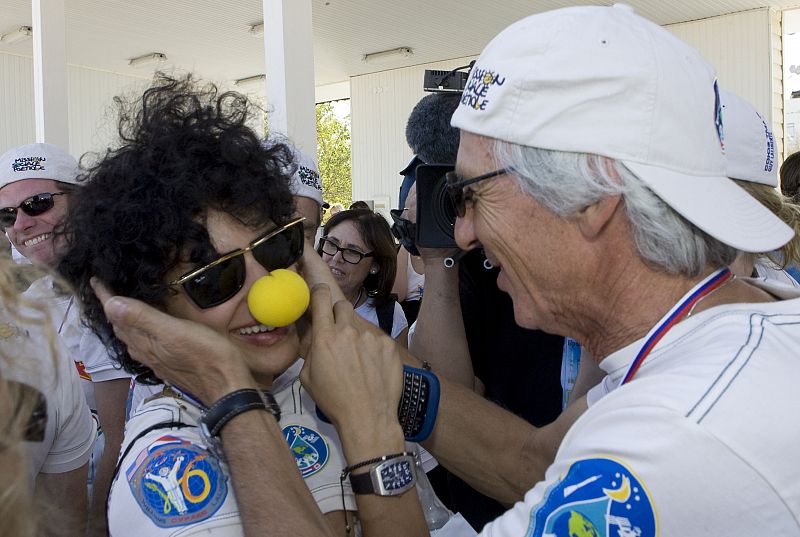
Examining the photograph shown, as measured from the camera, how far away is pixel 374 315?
13.5 feet

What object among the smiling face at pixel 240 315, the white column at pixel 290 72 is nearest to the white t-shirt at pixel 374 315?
the white column at pixel 290 72

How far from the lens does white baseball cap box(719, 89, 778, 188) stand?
225 centimetres

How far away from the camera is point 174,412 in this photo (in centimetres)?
164

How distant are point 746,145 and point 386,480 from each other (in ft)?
5.43

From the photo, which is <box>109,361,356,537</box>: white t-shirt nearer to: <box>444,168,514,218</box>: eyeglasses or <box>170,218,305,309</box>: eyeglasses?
<box>170,218,305,309</box>: eyeglasses

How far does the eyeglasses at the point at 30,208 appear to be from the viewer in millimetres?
3641

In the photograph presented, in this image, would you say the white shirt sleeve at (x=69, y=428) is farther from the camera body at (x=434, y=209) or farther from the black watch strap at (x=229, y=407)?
the camera body at (x=434, y=209)

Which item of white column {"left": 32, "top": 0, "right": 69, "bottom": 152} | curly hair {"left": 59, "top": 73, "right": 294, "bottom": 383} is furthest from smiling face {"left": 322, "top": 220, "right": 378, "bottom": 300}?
white column {"left": 32, "top": 0, "right": 69, "bottom": 152}

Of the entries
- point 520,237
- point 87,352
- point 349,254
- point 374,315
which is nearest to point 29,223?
point 87,352

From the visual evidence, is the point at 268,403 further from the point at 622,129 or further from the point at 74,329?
the point at 74,329

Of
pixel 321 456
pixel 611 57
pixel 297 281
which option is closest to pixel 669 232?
pixel 611 57

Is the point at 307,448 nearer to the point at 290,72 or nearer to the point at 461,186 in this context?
the point at 461,186

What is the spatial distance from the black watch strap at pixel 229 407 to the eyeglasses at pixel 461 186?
0.66 metres

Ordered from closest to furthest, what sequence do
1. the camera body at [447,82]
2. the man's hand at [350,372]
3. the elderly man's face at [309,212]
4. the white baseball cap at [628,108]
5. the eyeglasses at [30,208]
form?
the white baseball cap at [628,108] → the man's hand at [350,372] → the camera body at [447,82] → the elderly man's face at [309,212] → the eyeglasses at [30,208]
